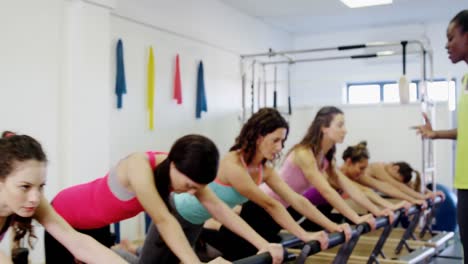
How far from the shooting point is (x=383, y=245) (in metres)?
4.67

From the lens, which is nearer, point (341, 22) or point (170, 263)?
point (170, 263)

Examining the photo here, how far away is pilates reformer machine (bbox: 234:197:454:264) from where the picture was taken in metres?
2.81

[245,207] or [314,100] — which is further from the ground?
[314,100]

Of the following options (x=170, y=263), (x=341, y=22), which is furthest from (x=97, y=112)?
(x=341, y=22)

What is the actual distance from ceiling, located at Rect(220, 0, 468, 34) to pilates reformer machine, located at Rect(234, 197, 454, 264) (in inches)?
137

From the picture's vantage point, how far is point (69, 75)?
15.2 ft

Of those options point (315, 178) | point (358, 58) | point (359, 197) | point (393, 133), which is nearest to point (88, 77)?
point (315, 178)

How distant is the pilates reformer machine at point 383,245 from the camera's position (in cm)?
281

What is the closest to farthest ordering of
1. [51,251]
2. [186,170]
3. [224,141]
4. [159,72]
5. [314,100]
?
[186,170]
[51,251]
[159,72]
[224,141]
[314,100]

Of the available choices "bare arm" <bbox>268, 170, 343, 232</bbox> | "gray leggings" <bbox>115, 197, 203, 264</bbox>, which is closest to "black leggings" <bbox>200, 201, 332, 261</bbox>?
"bare arm" <bbox>268, 170, 343, 232</bbox>

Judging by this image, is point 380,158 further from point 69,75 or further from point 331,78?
point 69,75

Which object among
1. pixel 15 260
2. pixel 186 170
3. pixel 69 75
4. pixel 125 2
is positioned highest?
pixel 125 2

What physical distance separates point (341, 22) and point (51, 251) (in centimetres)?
720

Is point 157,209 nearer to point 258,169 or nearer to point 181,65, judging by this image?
point 258,169
